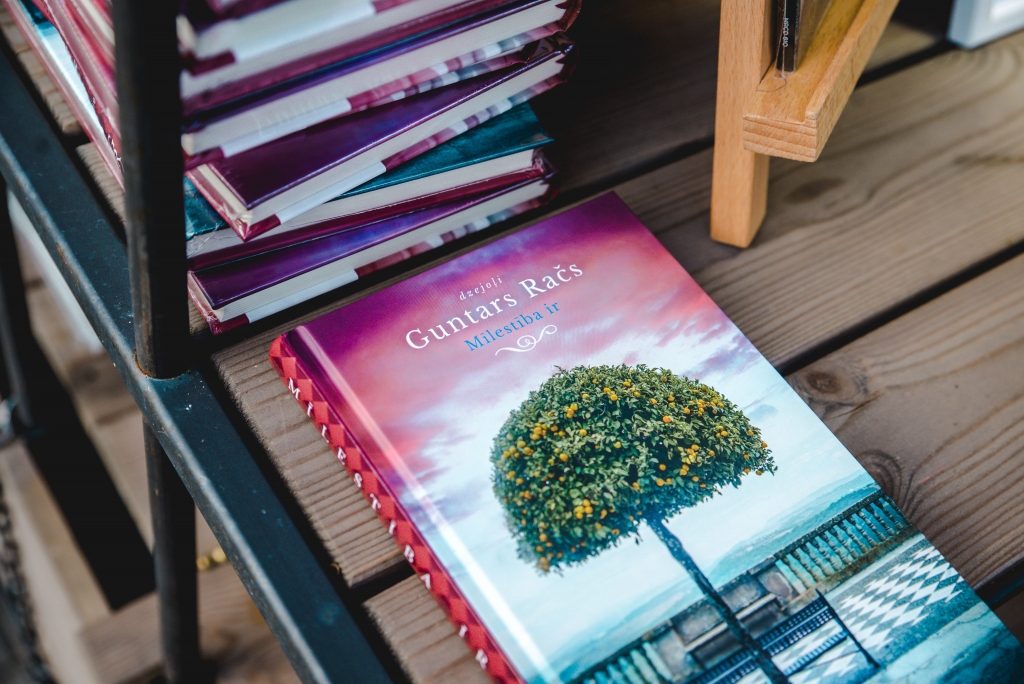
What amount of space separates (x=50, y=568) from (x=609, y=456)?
61.8 inches

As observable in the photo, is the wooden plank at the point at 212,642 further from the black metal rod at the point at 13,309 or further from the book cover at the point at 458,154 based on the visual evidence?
the book cover at the point at 458,154

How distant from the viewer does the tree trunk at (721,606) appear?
16.8 inches

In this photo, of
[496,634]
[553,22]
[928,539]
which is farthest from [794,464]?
[553,22]

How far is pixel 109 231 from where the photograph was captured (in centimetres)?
61

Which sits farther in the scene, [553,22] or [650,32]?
[650,32]

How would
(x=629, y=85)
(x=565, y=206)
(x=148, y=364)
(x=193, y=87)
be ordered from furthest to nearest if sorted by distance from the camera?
1. (x=629, y=85)
2. (x=565, y=206)
3. (x=148, y=364)
4. (x=193, y=87)

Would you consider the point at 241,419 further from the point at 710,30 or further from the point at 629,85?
the point at 710,30

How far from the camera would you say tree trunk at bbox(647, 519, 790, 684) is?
426 mm

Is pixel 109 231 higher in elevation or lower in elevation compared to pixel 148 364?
higher

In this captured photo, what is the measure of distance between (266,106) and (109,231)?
0.76 feet

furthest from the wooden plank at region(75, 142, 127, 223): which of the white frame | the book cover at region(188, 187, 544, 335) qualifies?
the white frame

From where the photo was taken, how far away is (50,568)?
5.35ft

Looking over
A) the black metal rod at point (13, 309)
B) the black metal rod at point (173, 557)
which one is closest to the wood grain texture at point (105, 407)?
the black metal rod at point (13, 309)

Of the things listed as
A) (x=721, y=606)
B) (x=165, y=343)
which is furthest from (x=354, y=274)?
(x=721, y=606)
